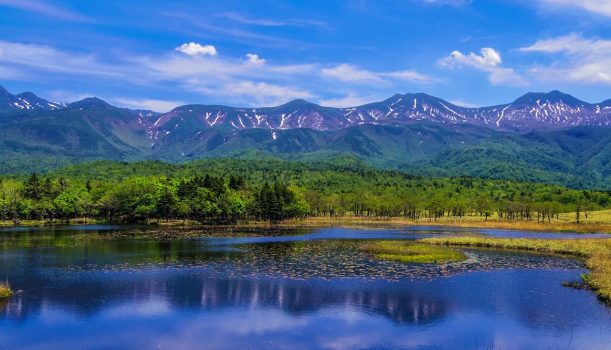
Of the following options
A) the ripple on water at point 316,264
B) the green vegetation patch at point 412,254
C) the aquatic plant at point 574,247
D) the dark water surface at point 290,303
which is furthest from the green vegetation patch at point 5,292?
the aquatic plant at point 574,247

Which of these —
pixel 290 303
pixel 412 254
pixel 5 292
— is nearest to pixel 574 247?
pixel 412 254

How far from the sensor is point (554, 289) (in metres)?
63.6

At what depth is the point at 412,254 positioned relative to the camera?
92.6m

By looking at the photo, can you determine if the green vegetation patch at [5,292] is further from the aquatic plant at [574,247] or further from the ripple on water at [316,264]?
the aquatic plant at [574,247]

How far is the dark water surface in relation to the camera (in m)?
42.8

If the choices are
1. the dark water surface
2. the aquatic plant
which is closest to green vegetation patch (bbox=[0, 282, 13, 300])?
the dark water surface

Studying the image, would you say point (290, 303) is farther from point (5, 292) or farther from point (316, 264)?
point (5, 292)

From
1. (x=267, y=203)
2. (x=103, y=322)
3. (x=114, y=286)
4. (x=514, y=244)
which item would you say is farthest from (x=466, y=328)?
(x=267, y=203)

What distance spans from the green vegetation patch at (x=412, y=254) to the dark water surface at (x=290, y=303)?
3665mm

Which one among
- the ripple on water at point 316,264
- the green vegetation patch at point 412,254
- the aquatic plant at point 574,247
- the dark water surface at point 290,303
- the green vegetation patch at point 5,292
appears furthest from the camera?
the green vegetation patch at point 412,254

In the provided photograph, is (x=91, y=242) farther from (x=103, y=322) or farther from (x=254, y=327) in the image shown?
(x=254, y=327)

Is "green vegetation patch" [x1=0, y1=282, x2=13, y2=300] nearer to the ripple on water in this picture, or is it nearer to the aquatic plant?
the ripple on water

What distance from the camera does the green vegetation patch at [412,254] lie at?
286ft

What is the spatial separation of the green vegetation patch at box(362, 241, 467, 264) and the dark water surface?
366 cm
